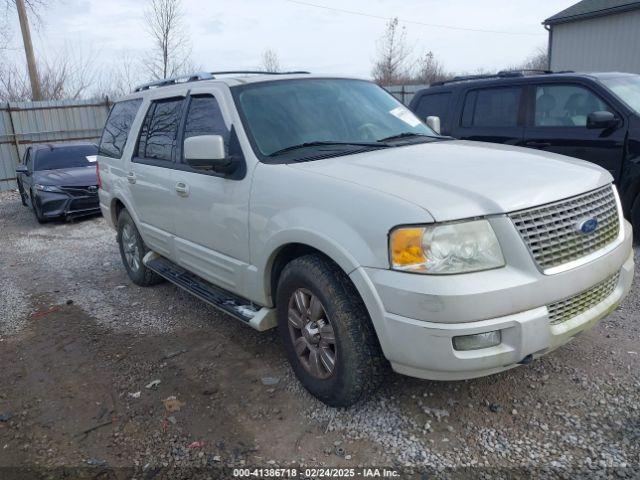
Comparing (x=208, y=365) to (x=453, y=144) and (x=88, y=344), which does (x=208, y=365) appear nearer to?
(x=88, y=344)

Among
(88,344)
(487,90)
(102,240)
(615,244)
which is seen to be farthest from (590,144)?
(102,240)

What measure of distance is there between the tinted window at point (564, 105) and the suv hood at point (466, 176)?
2933 mm

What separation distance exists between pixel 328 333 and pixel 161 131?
2624mm

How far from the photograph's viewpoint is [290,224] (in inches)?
118

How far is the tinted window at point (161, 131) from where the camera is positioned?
171 inches

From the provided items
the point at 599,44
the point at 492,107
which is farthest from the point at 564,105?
the point at 599,44

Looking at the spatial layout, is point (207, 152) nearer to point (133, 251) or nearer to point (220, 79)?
point (220, 79)

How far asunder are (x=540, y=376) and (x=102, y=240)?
7053mm

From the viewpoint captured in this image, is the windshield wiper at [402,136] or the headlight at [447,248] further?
the windshield wiper at [402,136]

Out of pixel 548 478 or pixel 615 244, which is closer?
pixel 548 478

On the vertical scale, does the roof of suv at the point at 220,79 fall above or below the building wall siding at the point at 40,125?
above

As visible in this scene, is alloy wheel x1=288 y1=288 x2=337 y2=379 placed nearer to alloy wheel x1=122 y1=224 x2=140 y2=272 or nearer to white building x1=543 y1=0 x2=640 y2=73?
alloy wheel x1=122 y1=224 x2=140 y2=272

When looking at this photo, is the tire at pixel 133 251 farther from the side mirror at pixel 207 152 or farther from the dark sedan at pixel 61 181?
the dark sedan at pixel 61 181

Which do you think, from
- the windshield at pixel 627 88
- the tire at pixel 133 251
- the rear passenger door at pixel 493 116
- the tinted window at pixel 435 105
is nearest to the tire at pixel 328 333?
the tire at pixel 133 251
